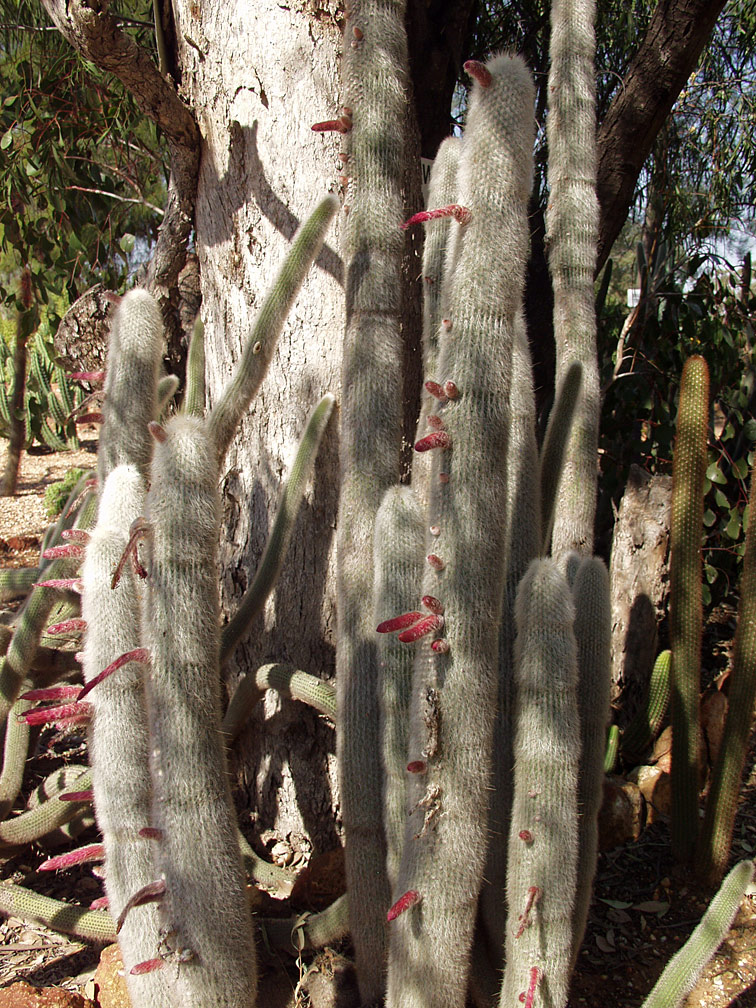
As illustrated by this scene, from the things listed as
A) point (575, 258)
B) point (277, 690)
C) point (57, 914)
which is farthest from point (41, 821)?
point (575, 258)

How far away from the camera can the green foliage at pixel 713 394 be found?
4277 millimetres

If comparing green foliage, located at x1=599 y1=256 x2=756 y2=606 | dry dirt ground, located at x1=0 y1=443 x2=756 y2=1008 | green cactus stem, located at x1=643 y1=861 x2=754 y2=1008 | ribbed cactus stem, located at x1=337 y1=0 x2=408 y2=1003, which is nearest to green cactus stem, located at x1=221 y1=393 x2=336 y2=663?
ribbed cactus stem, located at x1=337 y1=0 x2=408 y2=1003

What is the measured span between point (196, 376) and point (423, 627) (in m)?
1.30

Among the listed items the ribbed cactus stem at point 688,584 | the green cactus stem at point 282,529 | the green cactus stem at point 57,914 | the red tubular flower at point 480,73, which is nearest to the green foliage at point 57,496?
the green cactus stem at point 57,914

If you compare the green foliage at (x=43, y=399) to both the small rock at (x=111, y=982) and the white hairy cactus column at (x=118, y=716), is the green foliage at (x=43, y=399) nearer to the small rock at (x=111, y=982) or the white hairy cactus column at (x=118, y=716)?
the small rock at (x=111, y=982)

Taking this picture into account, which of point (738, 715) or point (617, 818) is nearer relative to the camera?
point (738, 715)

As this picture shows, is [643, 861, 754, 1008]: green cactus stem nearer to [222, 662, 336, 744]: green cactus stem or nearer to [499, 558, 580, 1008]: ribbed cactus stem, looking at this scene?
[499, 558, 580, 1008]: ribbed cactus stem

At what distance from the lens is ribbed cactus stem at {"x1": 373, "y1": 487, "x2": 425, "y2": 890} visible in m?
1.68

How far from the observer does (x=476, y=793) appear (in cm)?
150

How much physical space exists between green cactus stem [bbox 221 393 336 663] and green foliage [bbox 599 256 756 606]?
239 centimetres

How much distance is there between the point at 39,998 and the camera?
1.87 m

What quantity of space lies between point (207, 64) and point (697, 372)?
1676 millimetres

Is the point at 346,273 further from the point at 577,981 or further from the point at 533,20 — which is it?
Result: the point at 533,20

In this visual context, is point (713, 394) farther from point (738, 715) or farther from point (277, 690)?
point (277, 690)
